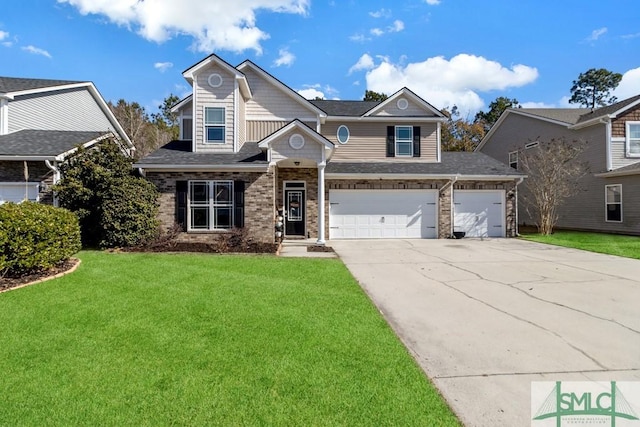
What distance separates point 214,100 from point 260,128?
7.56ft

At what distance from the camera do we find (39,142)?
43.4 ft

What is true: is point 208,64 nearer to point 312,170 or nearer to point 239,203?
point 239,203

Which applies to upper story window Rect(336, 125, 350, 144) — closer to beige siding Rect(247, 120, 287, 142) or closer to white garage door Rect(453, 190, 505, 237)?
beige siding Rect(247, 120, 287, 142)

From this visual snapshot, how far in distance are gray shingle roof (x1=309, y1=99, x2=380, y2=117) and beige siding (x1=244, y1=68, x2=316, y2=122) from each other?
1.41 meters

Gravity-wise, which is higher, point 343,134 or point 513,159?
point 343,134

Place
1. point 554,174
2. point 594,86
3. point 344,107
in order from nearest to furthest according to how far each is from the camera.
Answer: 1. point 554,174
2. point 344,107
3. point 594,86

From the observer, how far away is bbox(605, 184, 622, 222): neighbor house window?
16.9 metres

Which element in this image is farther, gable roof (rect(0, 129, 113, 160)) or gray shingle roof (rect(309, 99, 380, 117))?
gray shingle roof (rect(309, 99, 380, 117))

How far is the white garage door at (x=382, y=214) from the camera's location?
15180 mm

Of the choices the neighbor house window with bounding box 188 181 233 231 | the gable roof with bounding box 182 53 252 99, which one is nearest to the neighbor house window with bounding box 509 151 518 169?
the gable roof with bounding box 182 53 252 99

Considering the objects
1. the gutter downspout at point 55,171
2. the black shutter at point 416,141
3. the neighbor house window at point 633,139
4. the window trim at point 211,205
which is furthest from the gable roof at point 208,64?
the neighbor house window at point 633,139

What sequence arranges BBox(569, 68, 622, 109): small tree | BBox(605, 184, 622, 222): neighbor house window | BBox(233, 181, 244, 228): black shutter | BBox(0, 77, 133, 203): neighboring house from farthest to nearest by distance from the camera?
BBox(569, 68, 622, 109): small tree, BBox(605, 184, 622, 222): neighbor house window, BBox(233, 181, 244, 228): black shutter, BBox(0, 77, 133, 203): neighboring house

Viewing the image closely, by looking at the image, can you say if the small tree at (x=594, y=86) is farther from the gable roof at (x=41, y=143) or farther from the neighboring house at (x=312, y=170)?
the gable roof at (x=41, y=143)

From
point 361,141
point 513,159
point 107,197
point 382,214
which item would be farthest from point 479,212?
point 107,197
